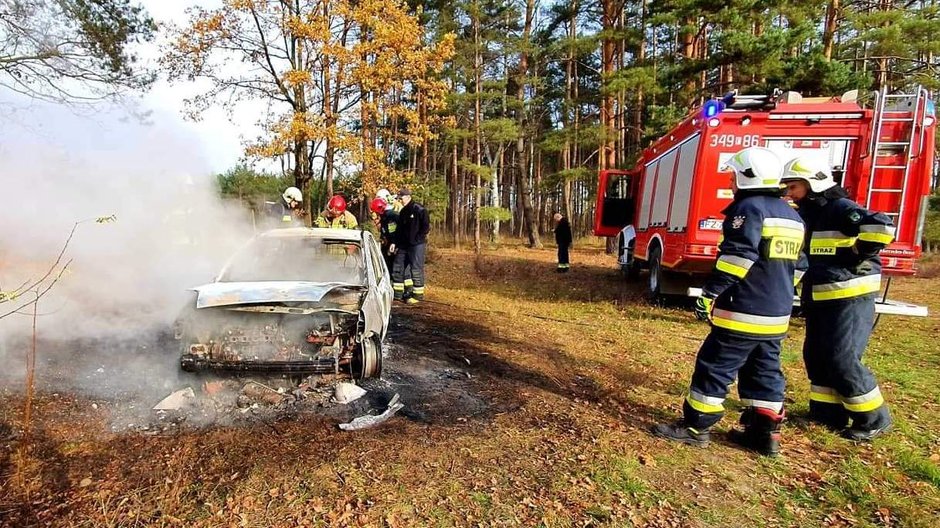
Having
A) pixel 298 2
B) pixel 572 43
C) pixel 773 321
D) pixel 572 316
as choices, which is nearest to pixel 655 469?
pixel 773 321

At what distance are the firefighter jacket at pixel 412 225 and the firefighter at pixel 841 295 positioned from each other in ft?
18.5

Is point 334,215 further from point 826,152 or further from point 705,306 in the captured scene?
point 826,152

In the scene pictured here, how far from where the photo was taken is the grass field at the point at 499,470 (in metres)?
2.60

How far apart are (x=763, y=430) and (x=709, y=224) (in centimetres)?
411

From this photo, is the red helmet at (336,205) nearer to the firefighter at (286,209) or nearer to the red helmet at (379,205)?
the firefighter at (286,209)

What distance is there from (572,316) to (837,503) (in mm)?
5160

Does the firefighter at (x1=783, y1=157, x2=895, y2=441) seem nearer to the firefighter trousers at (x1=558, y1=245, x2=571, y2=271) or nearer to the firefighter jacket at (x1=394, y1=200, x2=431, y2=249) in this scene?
the firefighter jacket at (x1=394, y1=200, x2=431, y2=249)

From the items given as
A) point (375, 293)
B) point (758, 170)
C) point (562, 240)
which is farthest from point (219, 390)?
point (562, 240)

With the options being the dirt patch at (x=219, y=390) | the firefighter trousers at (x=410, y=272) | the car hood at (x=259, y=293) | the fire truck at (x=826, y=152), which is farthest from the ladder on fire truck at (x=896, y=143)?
the car hood at (x=259, y=293)

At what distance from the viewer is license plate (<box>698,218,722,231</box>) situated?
6.87m

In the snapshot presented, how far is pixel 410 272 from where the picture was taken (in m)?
8.66

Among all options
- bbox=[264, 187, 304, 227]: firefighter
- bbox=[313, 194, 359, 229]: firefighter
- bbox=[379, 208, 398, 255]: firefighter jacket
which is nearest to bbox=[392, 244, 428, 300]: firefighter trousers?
bbox=[379, 208, 398, 255]: firefighter jacket

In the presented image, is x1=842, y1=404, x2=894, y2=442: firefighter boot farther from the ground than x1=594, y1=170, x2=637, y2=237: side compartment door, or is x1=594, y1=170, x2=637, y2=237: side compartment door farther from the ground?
x1=594, y1=170, x2=637, y2=237: side compartment door

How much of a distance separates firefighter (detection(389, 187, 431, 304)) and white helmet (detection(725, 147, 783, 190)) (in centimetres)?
562
